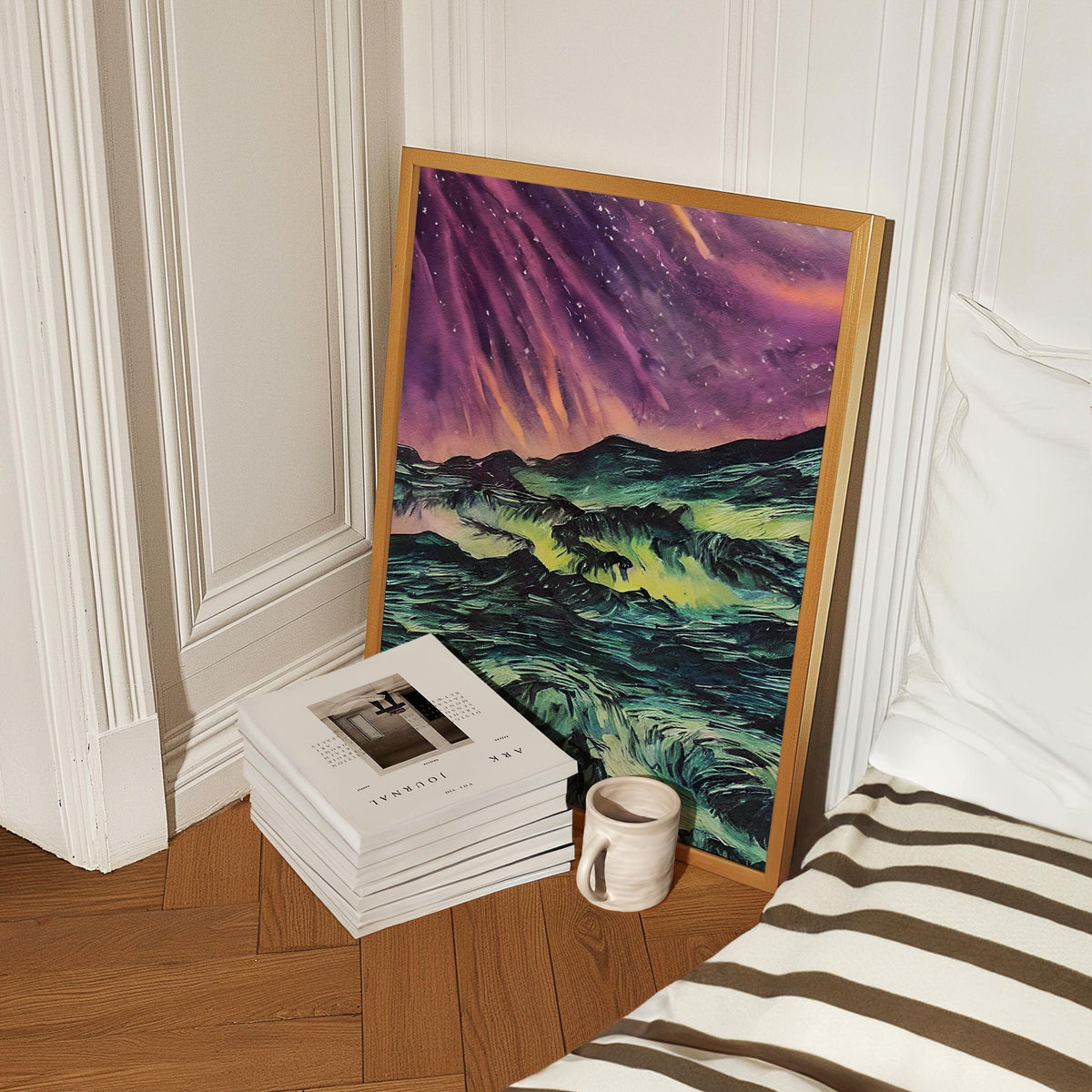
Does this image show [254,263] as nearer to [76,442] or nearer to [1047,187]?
[76,442]

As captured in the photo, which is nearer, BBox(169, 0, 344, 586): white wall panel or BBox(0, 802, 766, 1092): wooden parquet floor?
BBox(0, 802, 766, 1092): wooden parquet floor

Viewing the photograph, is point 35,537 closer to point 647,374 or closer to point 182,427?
point 182,427

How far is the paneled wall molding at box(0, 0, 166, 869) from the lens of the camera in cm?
117

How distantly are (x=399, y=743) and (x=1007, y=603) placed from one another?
2.35 ft

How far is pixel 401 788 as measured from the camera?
1359mm

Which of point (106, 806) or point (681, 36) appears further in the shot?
point (106, 806)

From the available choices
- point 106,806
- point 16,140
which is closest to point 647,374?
point 16,140

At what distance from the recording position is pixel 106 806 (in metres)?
1.42

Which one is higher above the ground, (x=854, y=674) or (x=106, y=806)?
(x=854, y=674)

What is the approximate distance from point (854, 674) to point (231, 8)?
1043 millimetres

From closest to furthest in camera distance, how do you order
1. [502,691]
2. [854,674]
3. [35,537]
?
Result: 1. [35,537]
2. [854,674]
3. [502,691]

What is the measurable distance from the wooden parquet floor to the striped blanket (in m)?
0.36

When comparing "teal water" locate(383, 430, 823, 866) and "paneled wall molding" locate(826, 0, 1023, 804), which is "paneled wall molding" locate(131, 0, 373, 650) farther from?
"paneled wall molding" locate(826, 0, 1023, 804)

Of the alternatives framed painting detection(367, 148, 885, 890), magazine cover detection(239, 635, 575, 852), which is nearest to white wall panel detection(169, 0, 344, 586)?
framed painting detection(367, 148, 885, 890)
